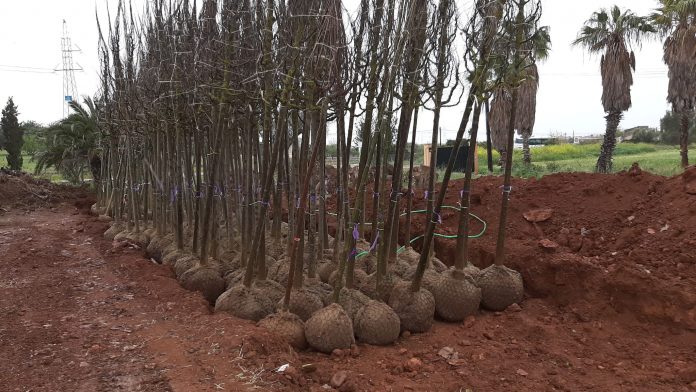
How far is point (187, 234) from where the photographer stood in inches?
315

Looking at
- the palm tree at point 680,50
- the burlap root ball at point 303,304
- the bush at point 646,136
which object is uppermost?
the palm tree at point 680,50

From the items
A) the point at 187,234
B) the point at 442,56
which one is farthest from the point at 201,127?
the point at 442,56

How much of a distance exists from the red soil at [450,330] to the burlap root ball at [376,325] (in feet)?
0.36

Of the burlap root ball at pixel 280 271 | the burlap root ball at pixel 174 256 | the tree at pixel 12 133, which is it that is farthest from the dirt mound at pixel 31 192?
the burlap root ball at pixel 280 271

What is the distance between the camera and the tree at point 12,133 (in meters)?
23.9

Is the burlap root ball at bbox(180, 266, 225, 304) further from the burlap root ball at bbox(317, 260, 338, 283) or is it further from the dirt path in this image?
the burlap root ball at bbox(317, 260, 338, 283)

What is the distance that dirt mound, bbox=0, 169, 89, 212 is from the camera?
50.2 feet

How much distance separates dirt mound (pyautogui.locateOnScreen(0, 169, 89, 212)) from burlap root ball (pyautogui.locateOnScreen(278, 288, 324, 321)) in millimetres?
13258

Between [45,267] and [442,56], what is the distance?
18.7ft

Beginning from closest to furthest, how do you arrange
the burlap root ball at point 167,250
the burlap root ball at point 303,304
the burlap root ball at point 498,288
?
the burlap root ball at point 303,304 < the burlap root ball at point 498,288 < the burlap root ball at point 167,250

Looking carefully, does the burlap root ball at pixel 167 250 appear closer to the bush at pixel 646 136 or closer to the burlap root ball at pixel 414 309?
the burlap root ball at pixel 414 309

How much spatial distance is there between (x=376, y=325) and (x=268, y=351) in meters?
1.00

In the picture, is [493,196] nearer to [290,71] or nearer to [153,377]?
[290,71]

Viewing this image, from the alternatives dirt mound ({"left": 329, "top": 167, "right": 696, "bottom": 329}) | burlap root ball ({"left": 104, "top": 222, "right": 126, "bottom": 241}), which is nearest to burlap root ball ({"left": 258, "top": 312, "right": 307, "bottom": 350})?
dirt mound ({"left": 329, "top": 167, "right": 696, "bottom": 329})
